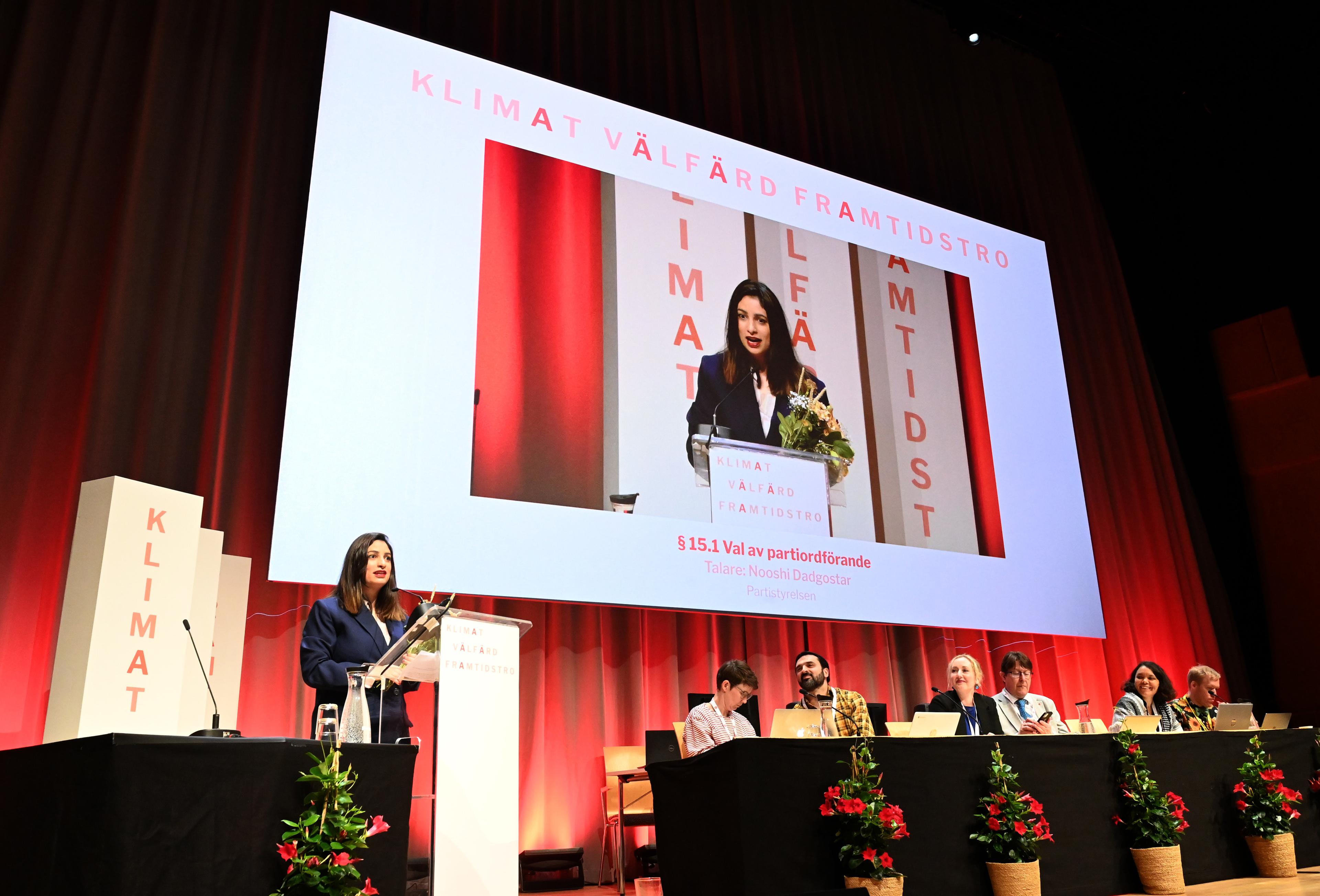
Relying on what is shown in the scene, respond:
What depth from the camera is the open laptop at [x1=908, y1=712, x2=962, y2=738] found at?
3.42 meters

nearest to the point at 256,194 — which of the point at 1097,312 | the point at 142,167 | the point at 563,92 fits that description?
the point at 142,167

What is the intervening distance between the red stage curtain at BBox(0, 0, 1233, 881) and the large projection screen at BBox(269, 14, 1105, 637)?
58 cm

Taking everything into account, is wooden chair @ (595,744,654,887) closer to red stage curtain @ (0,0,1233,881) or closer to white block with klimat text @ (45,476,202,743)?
A: red stage curtain @ (0,0,1233,881)

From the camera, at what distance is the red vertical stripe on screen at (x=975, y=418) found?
5.96 m

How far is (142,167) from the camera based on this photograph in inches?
181

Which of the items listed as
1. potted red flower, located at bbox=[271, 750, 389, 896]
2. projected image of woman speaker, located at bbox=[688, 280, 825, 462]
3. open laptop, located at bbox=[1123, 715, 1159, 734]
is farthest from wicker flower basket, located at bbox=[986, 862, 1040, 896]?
projected image of woman speaker, located at bbox=[688, 280, 825, 462]

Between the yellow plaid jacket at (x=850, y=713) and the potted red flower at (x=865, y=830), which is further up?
the yellow plaid jacket at (x=850, y=713)

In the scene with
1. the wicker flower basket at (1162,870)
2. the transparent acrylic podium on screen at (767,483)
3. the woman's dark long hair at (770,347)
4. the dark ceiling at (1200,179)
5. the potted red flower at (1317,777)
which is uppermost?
the dark ceiling at (1200,179)

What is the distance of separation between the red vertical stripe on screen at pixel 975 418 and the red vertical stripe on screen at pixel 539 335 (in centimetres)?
248

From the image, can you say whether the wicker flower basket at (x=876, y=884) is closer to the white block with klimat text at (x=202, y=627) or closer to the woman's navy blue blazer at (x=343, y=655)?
the woman's navy blue blazer at (x=343, y=655)

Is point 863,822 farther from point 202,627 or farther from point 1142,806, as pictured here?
point 202,627

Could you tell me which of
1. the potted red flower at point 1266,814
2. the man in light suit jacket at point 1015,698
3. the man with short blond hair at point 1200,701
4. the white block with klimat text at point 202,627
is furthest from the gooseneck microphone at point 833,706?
the white block with klimat text at point 202,627

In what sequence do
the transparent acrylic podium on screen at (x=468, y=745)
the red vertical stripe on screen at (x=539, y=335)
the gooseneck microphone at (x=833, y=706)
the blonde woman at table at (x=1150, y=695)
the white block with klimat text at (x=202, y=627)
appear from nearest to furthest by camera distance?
1. the transparent acrylic podium on screen at (x=468, y=745)
2. the white block with klimat text at (x=202, y=627)
3. the gooseneck microphone at (x=833, y=706)
4. the red vertical stripe on screen at (x=539, y=335)
5. the blonde woman at table at (x=1150, y=695)

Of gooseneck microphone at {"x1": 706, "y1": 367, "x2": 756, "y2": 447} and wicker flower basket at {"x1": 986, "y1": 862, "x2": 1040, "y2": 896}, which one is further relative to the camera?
gooseneck microphone at {"x1": 706, "y1": 367, "x2": 756, "y2": 447}
